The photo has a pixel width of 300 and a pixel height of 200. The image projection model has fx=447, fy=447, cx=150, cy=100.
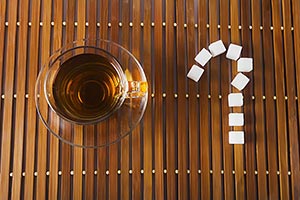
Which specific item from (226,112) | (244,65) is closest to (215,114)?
(226,112)

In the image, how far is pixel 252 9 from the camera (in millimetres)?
1153

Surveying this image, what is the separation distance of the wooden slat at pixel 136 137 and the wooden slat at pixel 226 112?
0.69 ft

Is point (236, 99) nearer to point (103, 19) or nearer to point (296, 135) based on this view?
point (296, 135)

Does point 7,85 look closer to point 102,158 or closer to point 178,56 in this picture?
point 102,158

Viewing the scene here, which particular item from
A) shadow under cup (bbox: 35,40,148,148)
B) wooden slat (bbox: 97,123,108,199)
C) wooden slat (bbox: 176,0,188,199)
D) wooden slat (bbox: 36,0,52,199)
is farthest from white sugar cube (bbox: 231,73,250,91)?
wooden slat (bbox: 36,0,52,199)

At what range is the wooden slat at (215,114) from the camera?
1082 millimetres

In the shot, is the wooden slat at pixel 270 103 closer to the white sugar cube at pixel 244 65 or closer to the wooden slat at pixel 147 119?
the white sugar cube at pixel 244 65

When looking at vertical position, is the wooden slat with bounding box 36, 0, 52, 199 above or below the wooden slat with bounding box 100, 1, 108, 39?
below

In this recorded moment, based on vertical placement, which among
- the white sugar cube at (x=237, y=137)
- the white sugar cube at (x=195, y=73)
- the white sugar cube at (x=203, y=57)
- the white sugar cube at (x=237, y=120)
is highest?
the white sugar cube at (x=203, y=57)

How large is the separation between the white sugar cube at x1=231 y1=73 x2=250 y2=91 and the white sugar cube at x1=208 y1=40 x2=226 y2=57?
0.07m

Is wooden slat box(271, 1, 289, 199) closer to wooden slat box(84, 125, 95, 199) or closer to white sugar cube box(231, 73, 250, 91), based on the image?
white sugar cube box(231, 73, 250, 91)

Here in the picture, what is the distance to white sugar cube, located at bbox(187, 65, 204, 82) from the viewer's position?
1102mm

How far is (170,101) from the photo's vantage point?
110 centimetres

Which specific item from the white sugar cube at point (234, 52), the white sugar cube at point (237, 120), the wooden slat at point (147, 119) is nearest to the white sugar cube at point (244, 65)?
the white sugar cube at point (234, 52)
